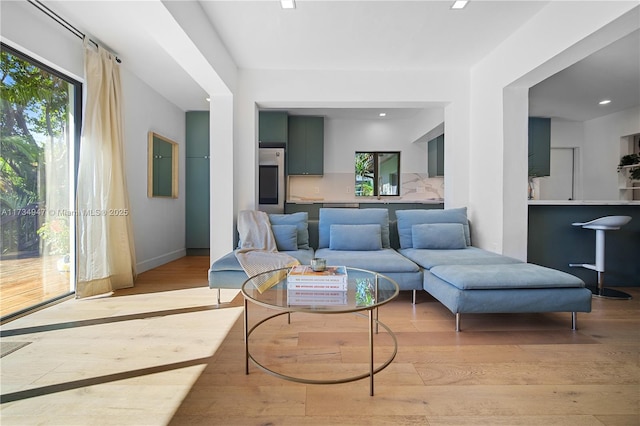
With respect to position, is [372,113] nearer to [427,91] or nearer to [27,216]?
[427,91]

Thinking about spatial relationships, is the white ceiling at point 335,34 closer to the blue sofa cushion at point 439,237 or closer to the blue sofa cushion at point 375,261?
the blue sofa cushion at point 439,237

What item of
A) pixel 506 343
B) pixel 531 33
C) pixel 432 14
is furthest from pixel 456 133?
pixel 506 343

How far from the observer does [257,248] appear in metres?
3.15

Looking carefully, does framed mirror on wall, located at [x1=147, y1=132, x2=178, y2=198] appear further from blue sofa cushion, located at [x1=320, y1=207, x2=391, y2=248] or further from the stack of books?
the stack of books

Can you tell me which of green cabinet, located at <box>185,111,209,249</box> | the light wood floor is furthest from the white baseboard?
the light wood floor

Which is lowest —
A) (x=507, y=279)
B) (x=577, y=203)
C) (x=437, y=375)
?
(x=437, y=375)

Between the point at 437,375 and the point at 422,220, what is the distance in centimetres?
203

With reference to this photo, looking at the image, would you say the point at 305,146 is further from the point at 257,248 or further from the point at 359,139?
the point at 257,248

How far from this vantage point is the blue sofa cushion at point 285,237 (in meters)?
3.27

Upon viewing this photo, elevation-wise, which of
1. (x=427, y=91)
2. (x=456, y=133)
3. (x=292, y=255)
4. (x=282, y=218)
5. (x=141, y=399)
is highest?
(x=427, y=91)

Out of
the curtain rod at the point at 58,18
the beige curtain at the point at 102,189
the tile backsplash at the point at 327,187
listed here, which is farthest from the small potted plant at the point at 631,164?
the curtain rod at the point at 58,18

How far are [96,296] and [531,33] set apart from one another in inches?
192

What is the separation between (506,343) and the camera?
6.68 feet

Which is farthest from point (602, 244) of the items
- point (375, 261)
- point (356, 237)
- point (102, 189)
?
point (102, 189)
